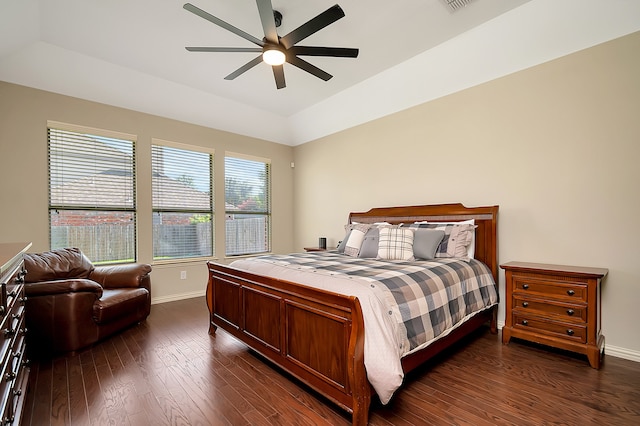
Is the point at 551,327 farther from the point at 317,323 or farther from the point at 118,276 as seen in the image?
the point at 118,276

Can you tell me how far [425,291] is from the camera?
2139 millimetres

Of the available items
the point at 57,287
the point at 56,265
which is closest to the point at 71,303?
the point at 57,287

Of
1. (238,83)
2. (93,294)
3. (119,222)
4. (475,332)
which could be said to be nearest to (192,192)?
(119,222)

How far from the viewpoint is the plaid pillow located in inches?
122

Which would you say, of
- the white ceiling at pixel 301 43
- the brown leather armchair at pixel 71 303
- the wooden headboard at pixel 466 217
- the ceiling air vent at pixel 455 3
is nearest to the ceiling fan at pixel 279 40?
the white ceiling at pixel 301 43

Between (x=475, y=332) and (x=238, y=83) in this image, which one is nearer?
(x=475, y=332)

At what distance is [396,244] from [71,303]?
10.2 feet

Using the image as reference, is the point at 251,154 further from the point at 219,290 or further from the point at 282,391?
the point at 282,391

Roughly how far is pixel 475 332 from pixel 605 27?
10.0 feet

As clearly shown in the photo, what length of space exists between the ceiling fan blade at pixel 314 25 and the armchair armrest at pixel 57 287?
2762 millimetres

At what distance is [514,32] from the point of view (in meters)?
2.79

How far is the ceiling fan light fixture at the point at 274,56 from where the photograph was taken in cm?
241

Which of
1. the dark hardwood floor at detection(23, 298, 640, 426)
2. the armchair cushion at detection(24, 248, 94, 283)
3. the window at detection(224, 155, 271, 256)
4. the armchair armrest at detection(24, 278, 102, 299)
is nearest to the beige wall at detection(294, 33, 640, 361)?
the dark hardwood floor at detection(23, 298, 640, 426)

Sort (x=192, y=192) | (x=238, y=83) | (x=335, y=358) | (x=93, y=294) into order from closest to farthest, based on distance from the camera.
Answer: (x=335, y=358)
(x=93, y=294)
(x=238, y=83)
(x=192, y=192)
